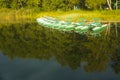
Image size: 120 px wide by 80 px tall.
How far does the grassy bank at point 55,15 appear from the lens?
6053 cm

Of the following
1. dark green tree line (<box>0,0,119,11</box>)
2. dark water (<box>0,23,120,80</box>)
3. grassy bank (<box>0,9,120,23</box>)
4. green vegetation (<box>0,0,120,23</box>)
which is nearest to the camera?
dark water (<box>0,23,120,80</box>)

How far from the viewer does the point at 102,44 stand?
34656 millimetres

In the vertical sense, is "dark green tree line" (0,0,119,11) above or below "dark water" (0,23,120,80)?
above

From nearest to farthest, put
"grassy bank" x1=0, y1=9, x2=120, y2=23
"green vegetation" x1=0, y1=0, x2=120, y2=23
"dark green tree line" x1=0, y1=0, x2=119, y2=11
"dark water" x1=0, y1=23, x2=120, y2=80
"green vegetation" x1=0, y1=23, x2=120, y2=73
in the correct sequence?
"dark water" x1=0, y1=23, x2=120, y2=80 → "green vegetation" x1=0, y1=23, x2=120, y2=73 → "grassy bank" x1=0, y1=9, x2=120, y2=23 → "green vegetation" x1=0, y1=0, x2=120, y2=23 → "dark green tree line" x1=0, y1=0, x2=119, y2=11

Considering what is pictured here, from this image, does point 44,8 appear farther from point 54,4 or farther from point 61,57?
point 61,57

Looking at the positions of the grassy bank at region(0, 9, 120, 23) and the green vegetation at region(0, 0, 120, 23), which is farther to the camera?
the green vegetation at region(0, 0, 120, 23)

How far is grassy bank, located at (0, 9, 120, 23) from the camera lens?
6053 centimetres

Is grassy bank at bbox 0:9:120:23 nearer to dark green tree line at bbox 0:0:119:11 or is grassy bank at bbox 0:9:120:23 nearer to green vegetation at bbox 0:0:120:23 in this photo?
green vegetation at bbox 0:0:120:23

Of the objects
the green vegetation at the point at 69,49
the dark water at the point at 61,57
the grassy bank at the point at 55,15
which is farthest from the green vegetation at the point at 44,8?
the dark water at the point at 61,57

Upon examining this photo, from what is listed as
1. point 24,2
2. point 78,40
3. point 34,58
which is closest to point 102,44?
point 78,40

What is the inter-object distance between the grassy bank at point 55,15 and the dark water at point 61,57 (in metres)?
16.5

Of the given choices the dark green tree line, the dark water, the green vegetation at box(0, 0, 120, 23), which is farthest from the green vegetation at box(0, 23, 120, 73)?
the dark green tree line

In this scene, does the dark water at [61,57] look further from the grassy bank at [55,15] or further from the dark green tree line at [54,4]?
the dark green tree line at [54,4]

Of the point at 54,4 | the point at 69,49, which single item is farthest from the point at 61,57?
the point at 54,4
